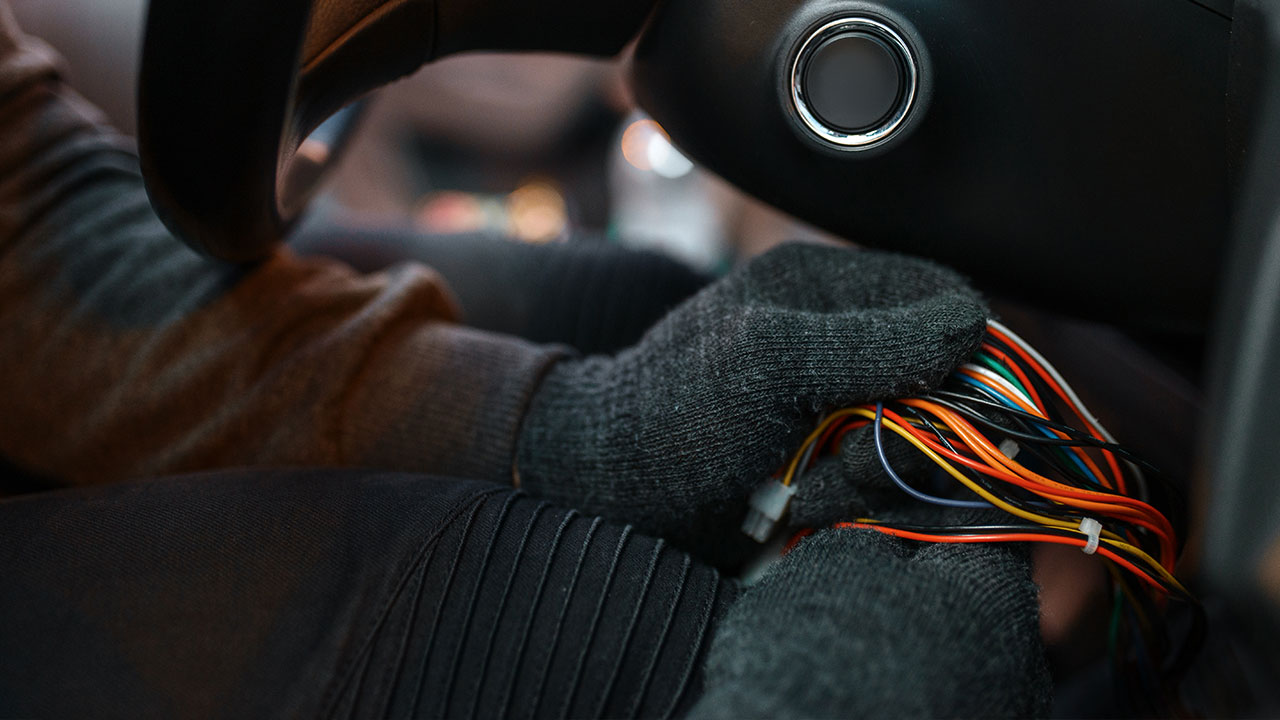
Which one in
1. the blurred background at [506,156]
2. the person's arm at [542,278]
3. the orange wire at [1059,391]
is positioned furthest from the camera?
the blurred background at [506,156]

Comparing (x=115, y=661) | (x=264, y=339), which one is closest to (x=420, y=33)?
(x=264, y=339)

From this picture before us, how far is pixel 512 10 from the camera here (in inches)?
16.1

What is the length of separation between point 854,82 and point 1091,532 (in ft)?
0.77

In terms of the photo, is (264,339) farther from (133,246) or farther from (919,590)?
(919,590)

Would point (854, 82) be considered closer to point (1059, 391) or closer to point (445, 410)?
point (1059, 391)

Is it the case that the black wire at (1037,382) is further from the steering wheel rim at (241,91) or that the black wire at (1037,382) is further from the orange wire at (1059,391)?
the steering wheel rim at (241,91)

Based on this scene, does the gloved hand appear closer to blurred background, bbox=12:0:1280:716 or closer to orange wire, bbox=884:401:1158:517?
orange wire, bbox=884:401:1158:517

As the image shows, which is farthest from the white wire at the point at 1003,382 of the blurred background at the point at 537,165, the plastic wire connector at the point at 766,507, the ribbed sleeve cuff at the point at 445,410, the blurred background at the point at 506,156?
the blurred background at the point at 537,165

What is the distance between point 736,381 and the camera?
38 centimetres

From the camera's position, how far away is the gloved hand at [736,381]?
0.35 metres

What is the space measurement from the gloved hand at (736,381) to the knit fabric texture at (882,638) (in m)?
0.07

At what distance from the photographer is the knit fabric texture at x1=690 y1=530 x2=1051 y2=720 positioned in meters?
0.27

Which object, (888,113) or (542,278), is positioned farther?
(542,278)

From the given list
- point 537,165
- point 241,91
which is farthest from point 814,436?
point 537,165
